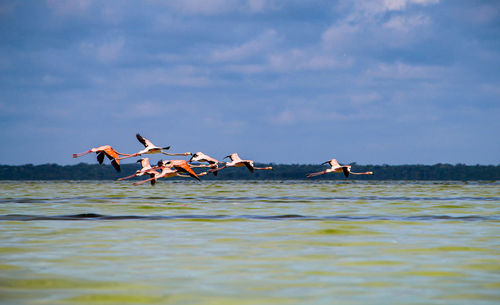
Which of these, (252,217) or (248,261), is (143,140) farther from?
(248,261)

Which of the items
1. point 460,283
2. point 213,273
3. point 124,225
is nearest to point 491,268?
point 460,283

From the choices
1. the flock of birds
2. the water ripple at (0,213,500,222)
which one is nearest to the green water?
the water ripple at (0,213,500,222)

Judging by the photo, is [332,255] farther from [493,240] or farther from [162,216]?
[162,216]

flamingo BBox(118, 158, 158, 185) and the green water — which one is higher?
flamingo BBox(118, 158, 158, 185)

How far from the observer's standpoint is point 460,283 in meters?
14.0

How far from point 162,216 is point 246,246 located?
12.0m

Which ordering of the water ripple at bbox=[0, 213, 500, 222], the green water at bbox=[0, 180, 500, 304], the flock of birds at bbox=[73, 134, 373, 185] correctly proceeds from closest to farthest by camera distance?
the green water at bbox=[0, 180, 500, 304]
the water ripple at bbox=[0, 213, 500, 222]
the flock of birds at bbox=[73, 134, 373, 185]

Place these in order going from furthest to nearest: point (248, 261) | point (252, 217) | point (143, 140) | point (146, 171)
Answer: point (143, 140) < point (146, 171) < point (252, 217) < point (248, 261)

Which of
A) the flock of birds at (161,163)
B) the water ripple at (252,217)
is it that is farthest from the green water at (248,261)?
the flock of birds at (161,163)

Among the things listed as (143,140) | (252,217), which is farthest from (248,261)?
(143,140)

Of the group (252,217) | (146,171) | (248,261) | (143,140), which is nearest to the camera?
(248,261)

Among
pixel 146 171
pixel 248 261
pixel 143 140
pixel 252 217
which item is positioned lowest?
pixel 248 261

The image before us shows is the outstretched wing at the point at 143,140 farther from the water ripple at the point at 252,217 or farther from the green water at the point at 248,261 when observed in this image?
the green water at the point at 248,261

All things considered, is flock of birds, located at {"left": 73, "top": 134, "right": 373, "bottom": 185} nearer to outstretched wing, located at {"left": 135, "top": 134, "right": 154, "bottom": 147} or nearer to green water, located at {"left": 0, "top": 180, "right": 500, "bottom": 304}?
outstretched wing, located at {"left": 135, "top": 134, "right": 154, "bottom": 147}
